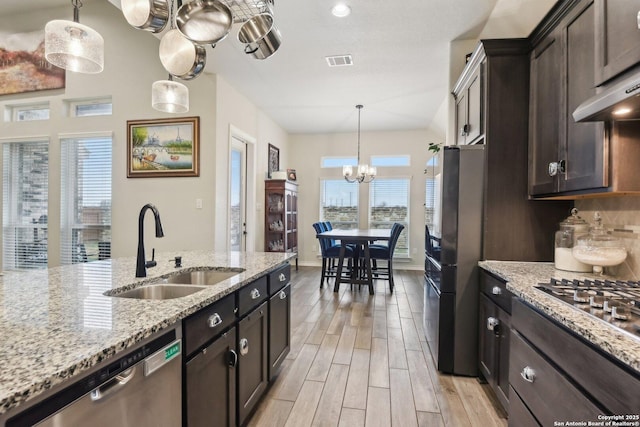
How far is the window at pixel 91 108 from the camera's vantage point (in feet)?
13.8

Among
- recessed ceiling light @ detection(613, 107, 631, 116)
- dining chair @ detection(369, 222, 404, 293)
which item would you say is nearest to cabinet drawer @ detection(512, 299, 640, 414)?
recessed ceiling light @ detection(613, 107, 631, 116)

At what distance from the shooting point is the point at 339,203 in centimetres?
664

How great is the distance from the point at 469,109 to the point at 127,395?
283cm

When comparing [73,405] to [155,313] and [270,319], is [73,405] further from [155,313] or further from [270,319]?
[270,319]

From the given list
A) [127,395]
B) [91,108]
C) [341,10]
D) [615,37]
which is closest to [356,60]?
[341,10]

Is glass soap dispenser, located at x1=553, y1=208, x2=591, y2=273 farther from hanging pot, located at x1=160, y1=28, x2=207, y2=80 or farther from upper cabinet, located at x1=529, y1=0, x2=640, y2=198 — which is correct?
hanging pot, located at x1=160, y1=28, x2=207, y2=80

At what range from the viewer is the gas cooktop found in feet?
3.29

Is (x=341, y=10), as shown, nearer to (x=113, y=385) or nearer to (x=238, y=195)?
(x=113, y=385)

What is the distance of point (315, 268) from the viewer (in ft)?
21.0

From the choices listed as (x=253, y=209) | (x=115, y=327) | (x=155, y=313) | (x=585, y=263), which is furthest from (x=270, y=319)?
(x=253, y=209)

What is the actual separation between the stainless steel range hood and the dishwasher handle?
67.5 inches

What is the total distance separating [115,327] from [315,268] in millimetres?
5569

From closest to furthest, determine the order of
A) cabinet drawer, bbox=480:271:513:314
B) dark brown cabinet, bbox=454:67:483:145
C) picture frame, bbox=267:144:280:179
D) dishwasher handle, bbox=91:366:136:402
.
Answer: dishwasher handle, bbox=91:366:136:402 < cabinet drawer, bbox=480:271:513:314 < dark brown cabinet, bbox=454:67:483:145 < picture frame, bbox=267:144:280:179

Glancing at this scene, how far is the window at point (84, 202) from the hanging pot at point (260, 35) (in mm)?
3592
